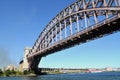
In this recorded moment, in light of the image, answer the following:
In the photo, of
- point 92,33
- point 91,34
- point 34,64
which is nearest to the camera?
point 92,33

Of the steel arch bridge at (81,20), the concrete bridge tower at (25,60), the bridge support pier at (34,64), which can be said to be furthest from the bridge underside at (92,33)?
the concrete bridge tower at (25,60)

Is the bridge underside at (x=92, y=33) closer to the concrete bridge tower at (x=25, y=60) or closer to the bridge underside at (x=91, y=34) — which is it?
the bridge underside at (x=91, y=34)

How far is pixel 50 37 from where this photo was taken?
9931 centimetres

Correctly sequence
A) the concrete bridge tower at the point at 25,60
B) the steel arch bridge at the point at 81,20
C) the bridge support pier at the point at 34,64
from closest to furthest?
1. the steel arch bridge at the point at 81,20
2. the bridge support pier at the point at 34,64
3. the concrete bridge tower at the point at 25,60

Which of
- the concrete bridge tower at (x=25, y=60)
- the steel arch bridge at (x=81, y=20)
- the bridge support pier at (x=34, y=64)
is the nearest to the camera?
the steel arch bridge at (x=81, y=20)

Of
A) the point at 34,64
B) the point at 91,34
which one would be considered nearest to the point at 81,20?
the point at 91,34

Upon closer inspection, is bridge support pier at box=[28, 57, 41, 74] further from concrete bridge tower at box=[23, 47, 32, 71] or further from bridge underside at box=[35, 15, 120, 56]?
bridge underside at box=[35, 15, 120, 56]

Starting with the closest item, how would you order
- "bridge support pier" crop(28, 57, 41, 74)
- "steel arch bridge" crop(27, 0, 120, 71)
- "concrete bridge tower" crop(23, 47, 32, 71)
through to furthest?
"steel arch bridge" crop(27, 0, 120, 71), "bridge support pier" crop(28, 57, 41, 74), "concrete bridge tower" crop(23, 47, 32, 71)

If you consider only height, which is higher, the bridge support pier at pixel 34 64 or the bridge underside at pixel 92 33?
the bridge support pier at pixel 34 64

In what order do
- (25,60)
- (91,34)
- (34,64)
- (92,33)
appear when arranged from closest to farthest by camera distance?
(92,33) → (91,34) → (34,64) → (25,60)

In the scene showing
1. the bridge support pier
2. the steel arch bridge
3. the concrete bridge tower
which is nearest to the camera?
the steel arch bridge

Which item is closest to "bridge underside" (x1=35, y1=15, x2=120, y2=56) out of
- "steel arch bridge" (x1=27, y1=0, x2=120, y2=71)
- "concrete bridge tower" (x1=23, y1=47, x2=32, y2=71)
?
"steel arch bridge" (x1=27, y1=0, x2=120, y2=71)

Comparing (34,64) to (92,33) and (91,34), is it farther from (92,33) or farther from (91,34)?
(92,33)

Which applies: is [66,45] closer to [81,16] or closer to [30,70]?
[81,16]
